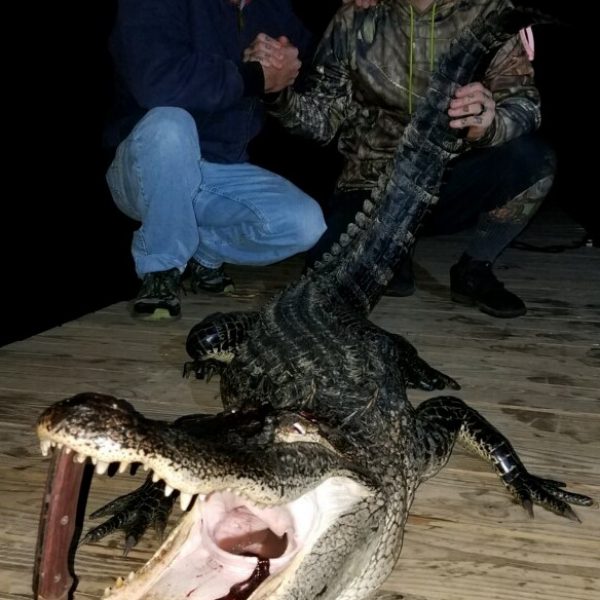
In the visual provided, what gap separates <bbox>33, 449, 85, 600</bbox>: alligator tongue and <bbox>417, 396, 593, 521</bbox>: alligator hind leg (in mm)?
1080

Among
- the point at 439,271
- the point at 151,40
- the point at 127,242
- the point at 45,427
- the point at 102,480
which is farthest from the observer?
the point at 127,242

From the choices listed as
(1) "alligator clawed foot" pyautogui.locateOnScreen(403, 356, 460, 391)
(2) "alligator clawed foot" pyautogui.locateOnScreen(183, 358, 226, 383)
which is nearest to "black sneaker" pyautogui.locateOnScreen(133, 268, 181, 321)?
(2) "alligator clawed foot" pyautogui.locateOnScreen(183, 358, 226, 383)

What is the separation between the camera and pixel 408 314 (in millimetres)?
3783

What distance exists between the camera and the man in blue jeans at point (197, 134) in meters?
3.33

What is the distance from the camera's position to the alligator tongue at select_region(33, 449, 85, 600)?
3.96 feet

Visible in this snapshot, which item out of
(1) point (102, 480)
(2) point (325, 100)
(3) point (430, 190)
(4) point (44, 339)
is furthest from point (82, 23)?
(1) point (102, 480)

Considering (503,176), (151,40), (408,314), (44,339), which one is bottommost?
(44,339)

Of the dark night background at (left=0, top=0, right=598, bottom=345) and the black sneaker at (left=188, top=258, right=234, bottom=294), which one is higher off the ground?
the black sneaker at (left=188, top=258, right=234, bottom=294)

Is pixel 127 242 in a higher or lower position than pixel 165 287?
lower

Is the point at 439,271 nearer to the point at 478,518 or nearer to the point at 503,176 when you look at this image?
the point at 503,176

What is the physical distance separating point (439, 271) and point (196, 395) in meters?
2.44

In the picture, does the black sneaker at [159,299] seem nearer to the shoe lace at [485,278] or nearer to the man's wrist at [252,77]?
the man's wrist at [252,77]

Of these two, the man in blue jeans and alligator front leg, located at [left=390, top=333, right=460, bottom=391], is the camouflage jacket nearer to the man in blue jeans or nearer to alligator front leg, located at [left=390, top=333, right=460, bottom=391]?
the man in blue jeans

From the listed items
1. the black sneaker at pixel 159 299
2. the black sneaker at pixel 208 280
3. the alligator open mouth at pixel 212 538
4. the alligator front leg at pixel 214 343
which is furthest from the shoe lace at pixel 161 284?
the alligator open mouth at pixel 212 538
